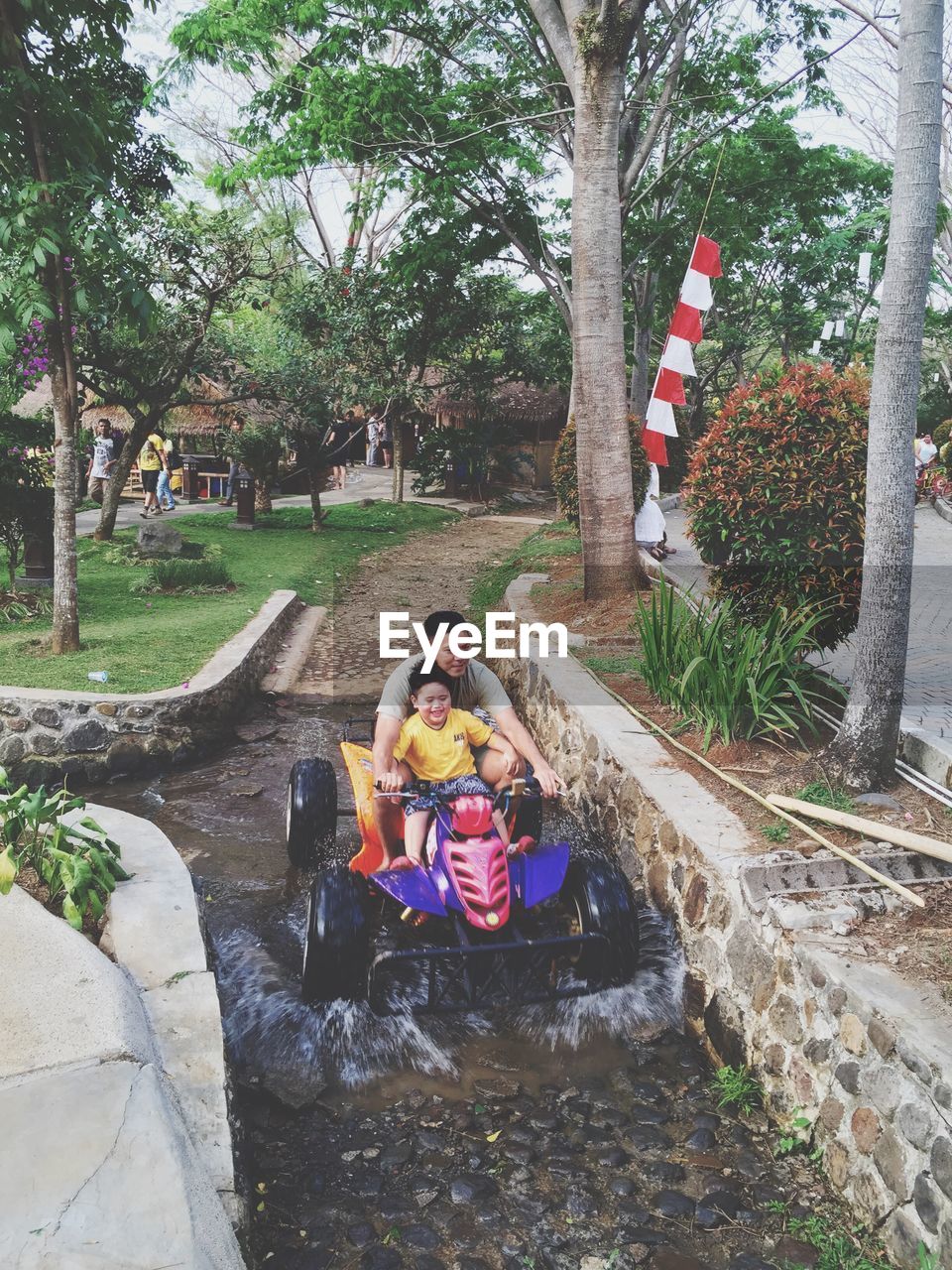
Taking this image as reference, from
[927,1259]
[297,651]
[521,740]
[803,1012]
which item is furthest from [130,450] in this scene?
[927,1259]

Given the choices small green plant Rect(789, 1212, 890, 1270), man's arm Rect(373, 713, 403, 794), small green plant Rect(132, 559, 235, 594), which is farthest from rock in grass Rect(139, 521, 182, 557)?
small green plant Rect(789, 1212, 890, 1270)

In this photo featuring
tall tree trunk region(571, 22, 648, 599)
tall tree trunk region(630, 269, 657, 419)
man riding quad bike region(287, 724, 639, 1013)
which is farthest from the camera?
tall tree trunk region(630, 269, 657, 419)

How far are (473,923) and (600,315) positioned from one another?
20.7 ft

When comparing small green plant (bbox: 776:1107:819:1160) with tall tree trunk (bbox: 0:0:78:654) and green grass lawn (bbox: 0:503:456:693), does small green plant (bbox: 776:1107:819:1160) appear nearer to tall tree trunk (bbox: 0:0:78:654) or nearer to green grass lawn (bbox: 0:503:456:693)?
green grass lawn (bbox: 0:503:456:693)

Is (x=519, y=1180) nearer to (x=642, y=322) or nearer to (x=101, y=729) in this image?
(x=101, y=729)

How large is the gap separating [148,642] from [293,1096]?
5.74 metres

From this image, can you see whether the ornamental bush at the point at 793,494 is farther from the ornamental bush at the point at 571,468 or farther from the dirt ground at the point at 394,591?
the ornamental bush at the point at 571,468

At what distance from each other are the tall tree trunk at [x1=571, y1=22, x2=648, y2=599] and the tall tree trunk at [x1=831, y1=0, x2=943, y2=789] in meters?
4.44

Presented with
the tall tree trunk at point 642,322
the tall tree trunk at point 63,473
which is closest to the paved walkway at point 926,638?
the tall tree trunk at point 642,322

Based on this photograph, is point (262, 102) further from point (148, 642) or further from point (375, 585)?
point (148, 642)

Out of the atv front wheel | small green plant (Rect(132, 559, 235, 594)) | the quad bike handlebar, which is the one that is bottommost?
the atv front wheel

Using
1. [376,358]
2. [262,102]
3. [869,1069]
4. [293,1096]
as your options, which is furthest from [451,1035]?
[376,358]

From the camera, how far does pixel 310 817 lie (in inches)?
226

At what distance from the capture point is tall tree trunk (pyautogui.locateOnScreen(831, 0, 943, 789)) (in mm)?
4387
